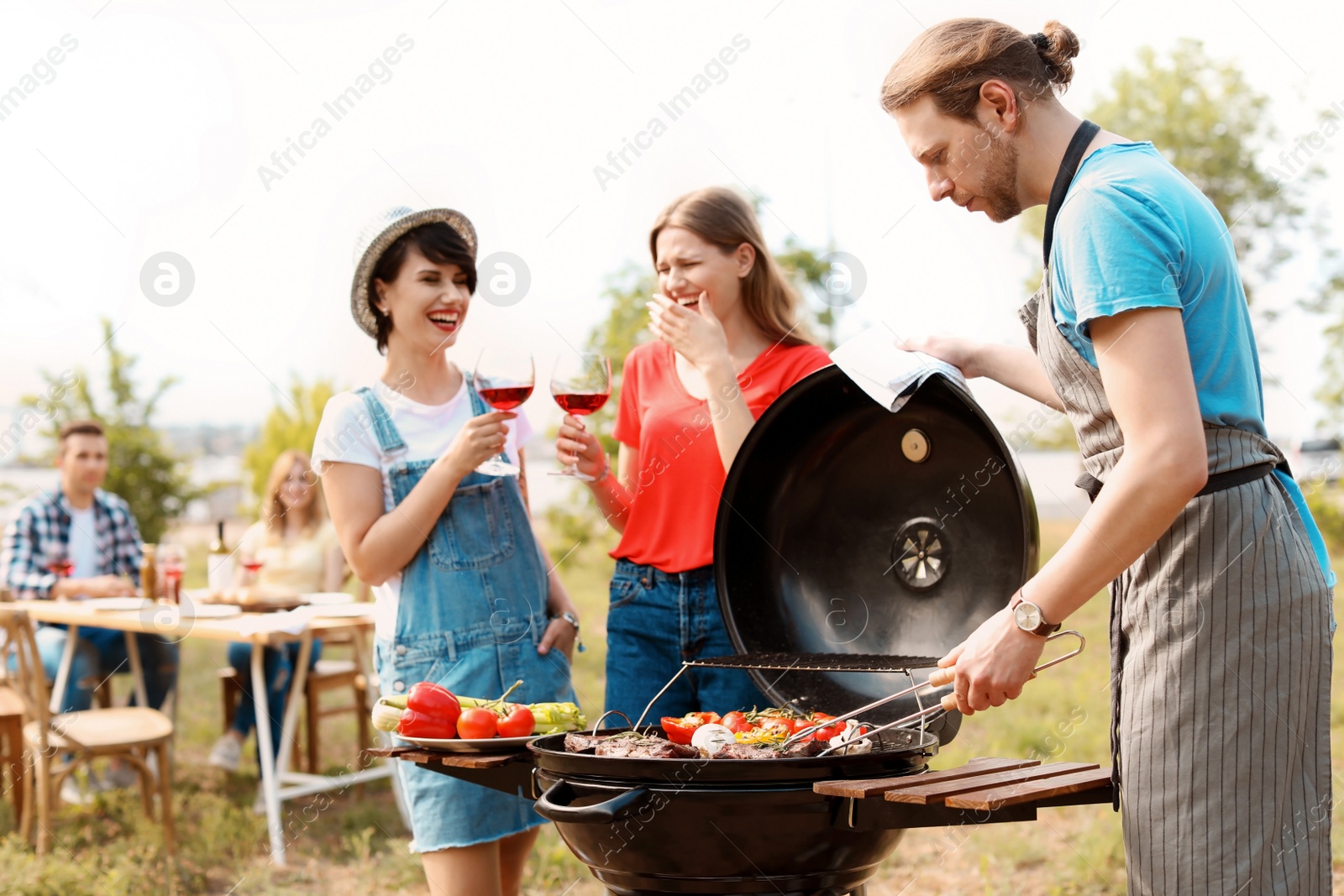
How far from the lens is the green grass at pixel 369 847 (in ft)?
14.9

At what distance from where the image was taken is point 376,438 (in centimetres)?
262

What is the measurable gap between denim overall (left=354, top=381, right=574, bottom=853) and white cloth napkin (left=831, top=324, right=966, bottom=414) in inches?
38.4

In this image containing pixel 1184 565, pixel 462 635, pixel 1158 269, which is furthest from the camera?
pixel 462 635

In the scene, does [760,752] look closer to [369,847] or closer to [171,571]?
[369,847]

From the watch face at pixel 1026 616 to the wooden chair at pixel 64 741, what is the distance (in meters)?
4.43

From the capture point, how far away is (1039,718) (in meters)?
6.37

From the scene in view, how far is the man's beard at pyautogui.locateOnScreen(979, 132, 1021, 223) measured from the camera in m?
1.82

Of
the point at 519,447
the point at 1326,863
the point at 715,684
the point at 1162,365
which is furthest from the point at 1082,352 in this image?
the point at 519,447

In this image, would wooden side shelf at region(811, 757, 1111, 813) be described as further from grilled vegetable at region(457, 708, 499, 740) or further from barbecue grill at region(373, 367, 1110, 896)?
grilled vegetable at region(457, 708, 499, 740)

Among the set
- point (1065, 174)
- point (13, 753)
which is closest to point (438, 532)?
point (1065, 174)

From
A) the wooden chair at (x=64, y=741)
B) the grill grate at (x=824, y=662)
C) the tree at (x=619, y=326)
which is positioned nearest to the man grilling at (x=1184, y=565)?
the grill grate at (x=824, y=662)

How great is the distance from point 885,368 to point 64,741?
4402mm

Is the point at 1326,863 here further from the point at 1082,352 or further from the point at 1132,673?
the point at 1082,352

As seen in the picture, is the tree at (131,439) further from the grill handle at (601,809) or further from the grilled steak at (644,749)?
the grill handle at (601,809)
